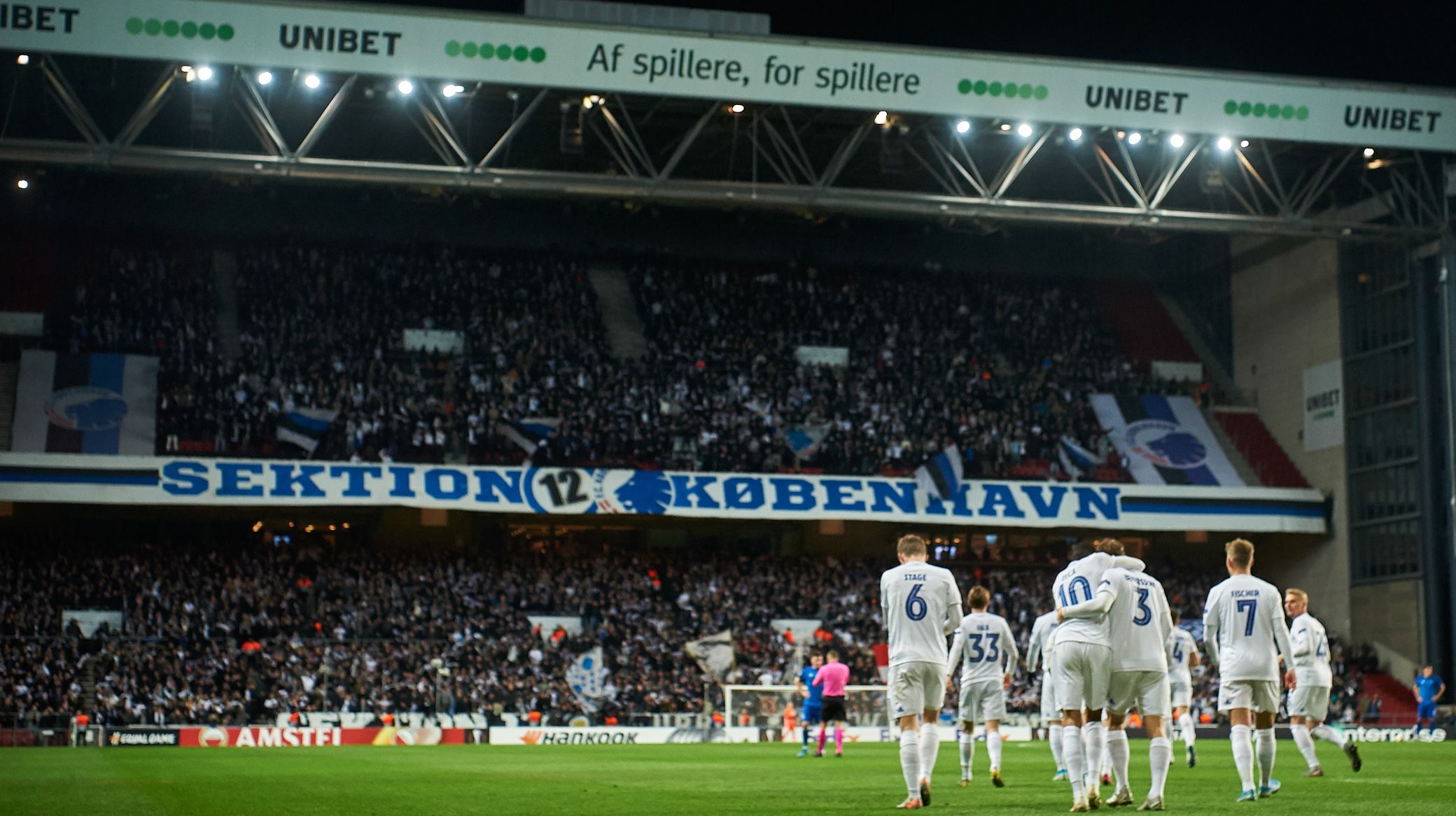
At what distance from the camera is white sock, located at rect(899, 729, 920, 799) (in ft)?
41.3

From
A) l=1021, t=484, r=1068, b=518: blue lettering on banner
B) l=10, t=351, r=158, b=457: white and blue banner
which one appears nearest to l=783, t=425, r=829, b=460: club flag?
l=1021, t=484, r=1068, b=518: blue lettering on banner

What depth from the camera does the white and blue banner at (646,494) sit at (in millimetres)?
37594

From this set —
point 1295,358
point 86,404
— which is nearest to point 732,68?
point 86,404

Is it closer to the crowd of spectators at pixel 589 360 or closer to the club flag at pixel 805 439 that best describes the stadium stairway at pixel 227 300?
the crowd of spectators at pixel 589 360

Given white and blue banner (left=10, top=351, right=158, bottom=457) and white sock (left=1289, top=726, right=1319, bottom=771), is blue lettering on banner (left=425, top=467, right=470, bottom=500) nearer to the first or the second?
white and blue banner (left=10, top=351, right=158, bottom=457)

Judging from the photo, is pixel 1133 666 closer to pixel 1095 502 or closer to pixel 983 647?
pixel 983 647

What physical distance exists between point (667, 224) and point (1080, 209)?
17125 millimetres

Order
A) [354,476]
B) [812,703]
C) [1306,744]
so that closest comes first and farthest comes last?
[1306,744] → [812,703] → [354,476]

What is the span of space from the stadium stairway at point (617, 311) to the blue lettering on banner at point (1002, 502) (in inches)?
427

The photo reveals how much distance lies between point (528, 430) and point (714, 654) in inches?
296

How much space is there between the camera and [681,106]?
3816cm

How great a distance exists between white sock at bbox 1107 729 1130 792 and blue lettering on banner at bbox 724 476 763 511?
92.3 ft

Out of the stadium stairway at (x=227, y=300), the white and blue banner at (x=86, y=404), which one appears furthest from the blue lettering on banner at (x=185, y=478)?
the stadium stairway at (x=227, y=300)

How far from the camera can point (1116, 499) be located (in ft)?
140
